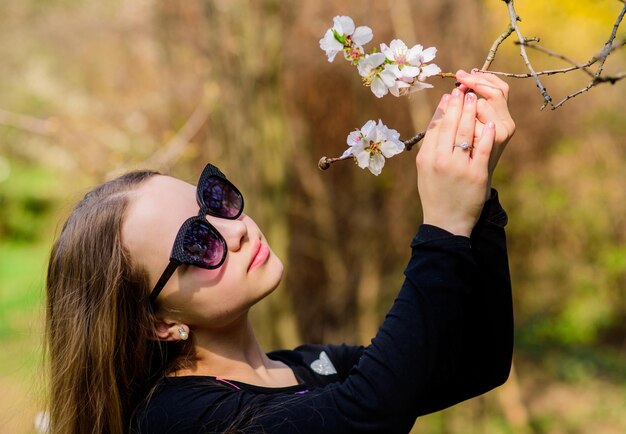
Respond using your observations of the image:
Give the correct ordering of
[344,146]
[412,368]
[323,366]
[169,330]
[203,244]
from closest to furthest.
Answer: [412,368] < [203,244] < [169,330] < [323,366] < [344,146]

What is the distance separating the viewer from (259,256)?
160 centimetres

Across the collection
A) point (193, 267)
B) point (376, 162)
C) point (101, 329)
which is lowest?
point (101, 329)

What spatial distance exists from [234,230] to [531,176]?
635 centimetres

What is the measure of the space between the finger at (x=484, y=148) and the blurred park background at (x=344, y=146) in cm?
313

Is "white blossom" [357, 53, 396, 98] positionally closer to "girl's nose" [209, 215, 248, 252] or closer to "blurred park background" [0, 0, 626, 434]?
"girl's nose" [209, 215, 248, 252]

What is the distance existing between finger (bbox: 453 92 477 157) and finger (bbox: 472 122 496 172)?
15mm

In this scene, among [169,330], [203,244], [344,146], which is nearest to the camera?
[203,244]

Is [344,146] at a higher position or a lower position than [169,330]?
higher

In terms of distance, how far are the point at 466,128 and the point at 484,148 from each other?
0.16 ft

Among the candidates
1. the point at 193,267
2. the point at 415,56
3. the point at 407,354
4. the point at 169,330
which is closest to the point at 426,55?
the point at 415,56

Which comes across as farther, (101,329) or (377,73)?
(101,329)

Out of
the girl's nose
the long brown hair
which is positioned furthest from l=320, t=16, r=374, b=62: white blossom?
the long brown hair

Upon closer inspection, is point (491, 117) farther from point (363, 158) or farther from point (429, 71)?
point (363, 158)

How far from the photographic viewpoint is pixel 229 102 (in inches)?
183
